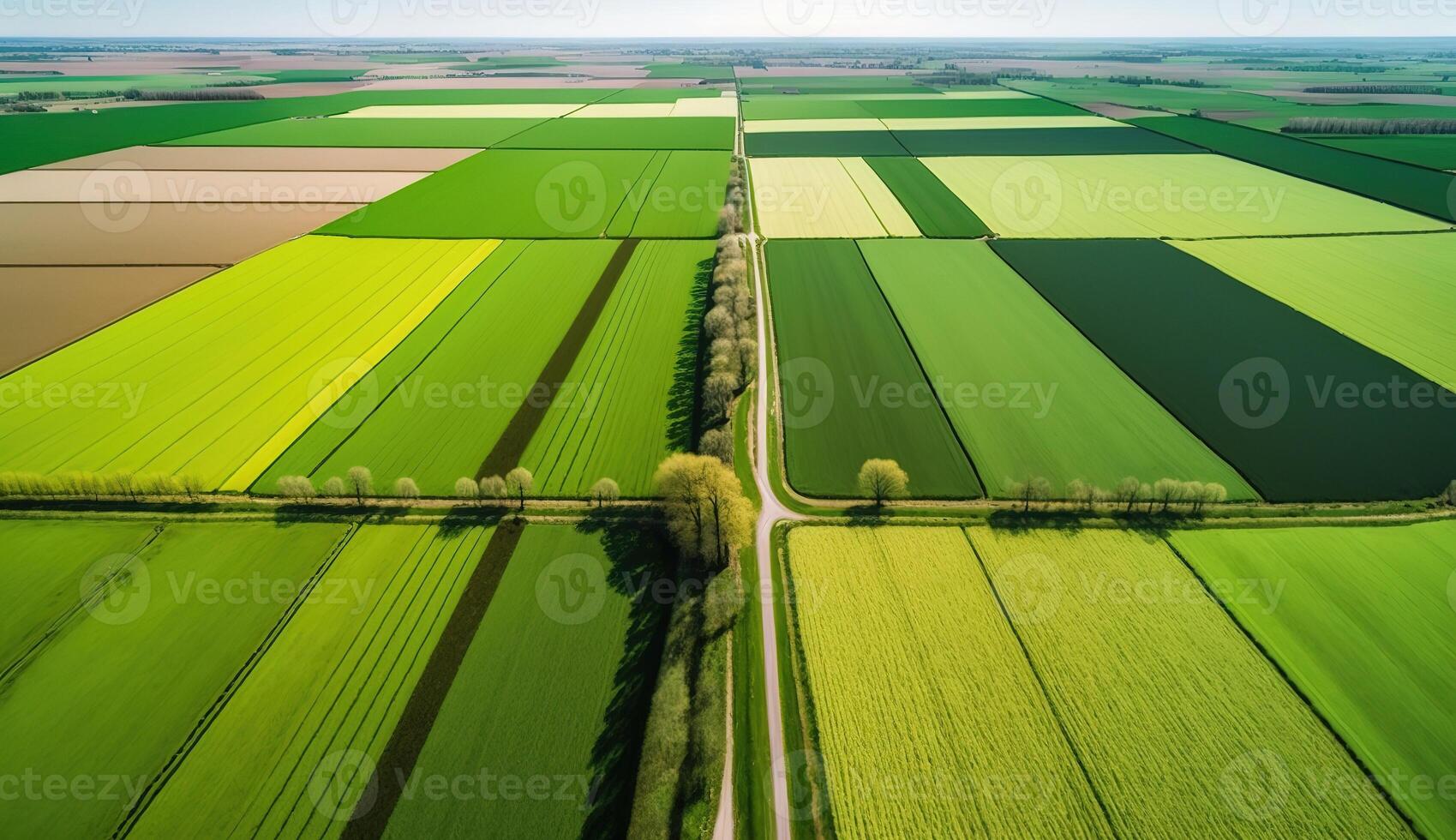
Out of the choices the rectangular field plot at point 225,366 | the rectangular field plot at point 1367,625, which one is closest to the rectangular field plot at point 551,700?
the rectangular field plot at point 225,366

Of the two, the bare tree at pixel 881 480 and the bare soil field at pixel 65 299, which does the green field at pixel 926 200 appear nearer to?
the bare tree at pixel 881 480

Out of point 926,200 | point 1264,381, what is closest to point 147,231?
point 926,200

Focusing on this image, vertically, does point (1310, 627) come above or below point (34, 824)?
above

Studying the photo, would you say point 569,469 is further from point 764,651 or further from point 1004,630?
point 1004,630

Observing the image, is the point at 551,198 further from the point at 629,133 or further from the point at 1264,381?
the point at 1264,381

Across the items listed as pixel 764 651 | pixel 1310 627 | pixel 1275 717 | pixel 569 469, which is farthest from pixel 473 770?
pixel 1310 627

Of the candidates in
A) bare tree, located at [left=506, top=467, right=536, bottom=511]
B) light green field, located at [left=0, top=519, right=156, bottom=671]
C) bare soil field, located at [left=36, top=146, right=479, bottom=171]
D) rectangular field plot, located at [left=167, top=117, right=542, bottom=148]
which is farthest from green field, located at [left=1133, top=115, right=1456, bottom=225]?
rectangular field plot, located at [left=167, top=117, right=542, bottom=148]

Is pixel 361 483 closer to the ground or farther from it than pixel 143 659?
farther from it
